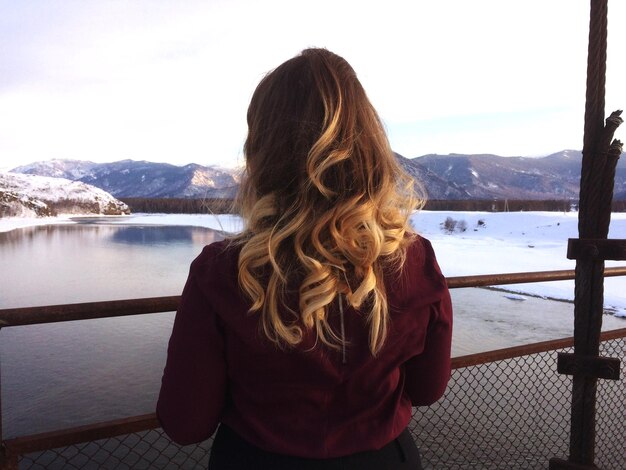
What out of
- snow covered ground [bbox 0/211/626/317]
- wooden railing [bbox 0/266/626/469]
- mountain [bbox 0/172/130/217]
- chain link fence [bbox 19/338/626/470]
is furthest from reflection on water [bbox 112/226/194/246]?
mountain [bbox 0/172/130/217]

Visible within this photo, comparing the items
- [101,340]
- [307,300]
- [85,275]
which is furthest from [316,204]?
[85,275]

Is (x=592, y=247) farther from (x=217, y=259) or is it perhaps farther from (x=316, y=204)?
(x=217, y=259)

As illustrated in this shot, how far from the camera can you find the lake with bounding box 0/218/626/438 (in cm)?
507

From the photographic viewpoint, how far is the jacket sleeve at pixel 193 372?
3.75ft

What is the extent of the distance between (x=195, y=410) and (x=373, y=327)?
48cm

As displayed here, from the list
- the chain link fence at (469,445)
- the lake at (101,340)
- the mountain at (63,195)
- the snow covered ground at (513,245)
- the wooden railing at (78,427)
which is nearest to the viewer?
the wooden railing at (78,427)

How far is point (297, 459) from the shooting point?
1186 mm

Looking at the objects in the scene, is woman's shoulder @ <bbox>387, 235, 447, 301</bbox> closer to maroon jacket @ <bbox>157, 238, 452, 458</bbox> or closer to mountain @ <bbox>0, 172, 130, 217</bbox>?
maroon jacket @ <bbox>157, 238, 452, 458</bbox>

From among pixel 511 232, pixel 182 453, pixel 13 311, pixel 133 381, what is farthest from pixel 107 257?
pixel 511 232

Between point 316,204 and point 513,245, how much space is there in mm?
27598

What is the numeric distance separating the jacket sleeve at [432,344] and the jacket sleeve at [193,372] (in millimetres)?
523

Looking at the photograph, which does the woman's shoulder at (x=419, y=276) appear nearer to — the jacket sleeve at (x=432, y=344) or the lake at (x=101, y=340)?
the jacket sleeve at (x=432, y=344)

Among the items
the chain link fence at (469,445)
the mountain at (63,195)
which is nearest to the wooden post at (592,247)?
the chain link fence at (469,445)

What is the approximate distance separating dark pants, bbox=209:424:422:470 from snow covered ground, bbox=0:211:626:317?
0.57 meters
